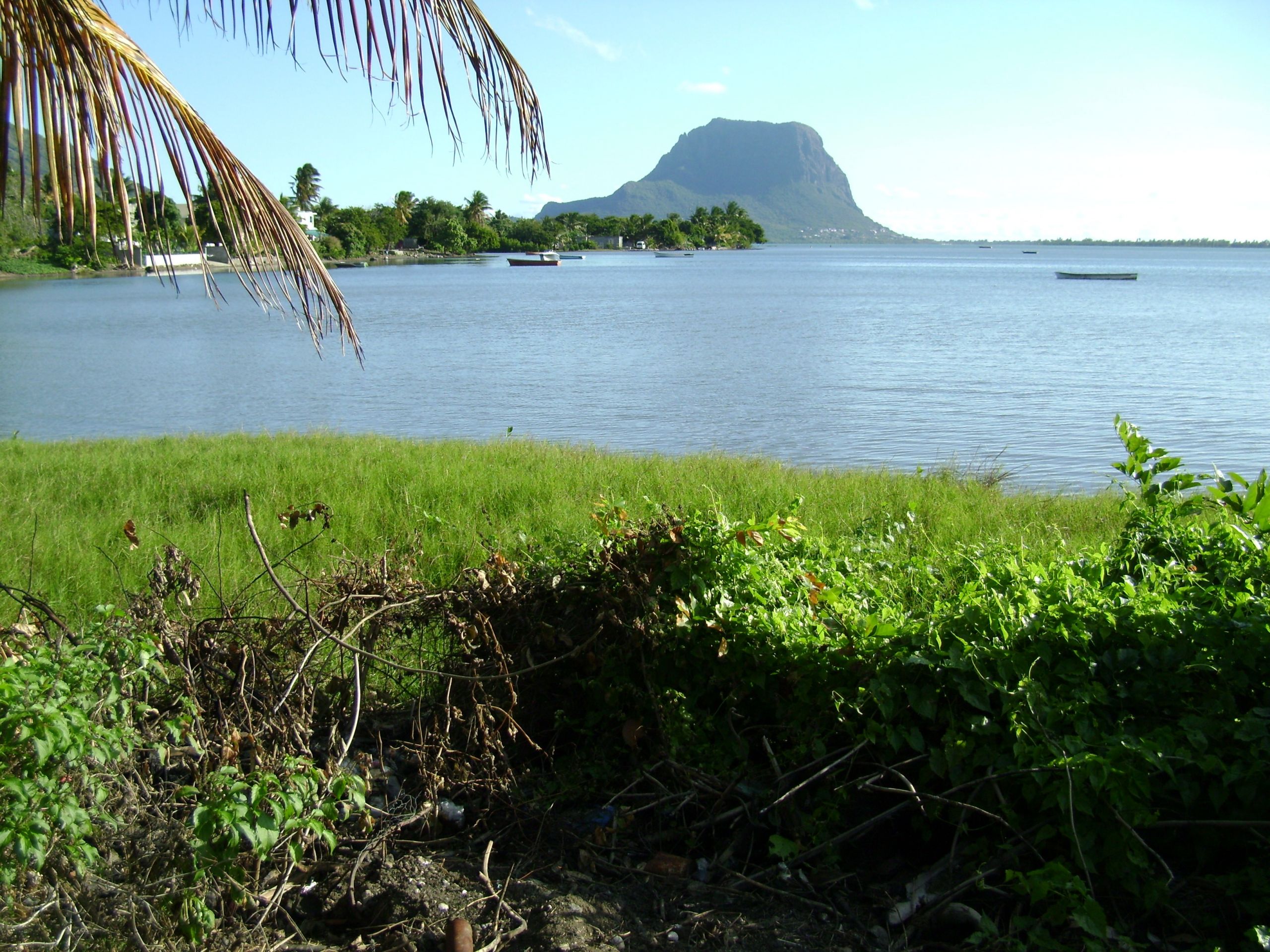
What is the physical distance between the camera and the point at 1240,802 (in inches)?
110

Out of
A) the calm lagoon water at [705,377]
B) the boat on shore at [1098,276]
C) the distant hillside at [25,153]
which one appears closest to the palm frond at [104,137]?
the distant hillside at [25,153]

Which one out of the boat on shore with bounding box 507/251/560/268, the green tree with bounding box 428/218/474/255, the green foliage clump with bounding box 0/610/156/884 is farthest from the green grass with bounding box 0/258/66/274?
the green tree with bounding box 428/218/474/255

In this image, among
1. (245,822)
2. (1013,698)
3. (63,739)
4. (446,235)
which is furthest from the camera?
(446,235)

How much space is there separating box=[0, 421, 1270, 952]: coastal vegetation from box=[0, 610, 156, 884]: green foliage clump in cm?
1

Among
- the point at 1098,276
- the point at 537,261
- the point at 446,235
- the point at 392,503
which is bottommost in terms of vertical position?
the point at 392,503

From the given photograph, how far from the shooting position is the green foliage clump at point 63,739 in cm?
217

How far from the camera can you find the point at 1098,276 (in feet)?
270

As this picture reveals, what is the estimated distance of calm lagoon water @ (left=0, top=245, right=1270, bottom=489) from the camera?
15.3 meters

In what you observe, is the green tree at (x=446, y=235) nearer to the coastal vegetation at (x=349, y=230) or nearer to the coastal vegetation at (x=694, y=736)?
the coastal vegetation at (x=349, y=230)

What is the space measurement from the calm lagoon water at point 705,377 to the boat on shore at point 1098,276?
30125 mm

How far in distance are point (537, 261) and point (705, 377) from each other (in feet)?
332

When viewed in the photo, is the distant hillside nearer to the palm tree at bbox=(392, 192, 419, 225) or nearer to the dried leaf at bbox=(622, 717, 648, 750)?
the dried leaf at bbox=(622, 717, 648, 750)

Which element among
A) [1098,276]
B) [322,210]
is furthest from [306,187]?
[1098,276]

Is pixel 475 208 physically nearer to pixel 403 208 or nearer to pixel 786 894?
pixel 403 208
